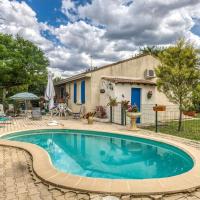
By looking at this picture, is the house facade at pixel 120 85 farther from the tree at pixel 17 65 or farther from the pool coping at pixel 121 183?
the pool coping at pixel 121 183

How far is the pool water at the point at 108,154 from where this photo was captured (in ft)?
20.8

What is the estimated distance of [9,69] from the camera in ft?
64.3

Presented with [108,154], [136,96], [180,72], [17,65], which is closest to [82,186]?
[108,154]

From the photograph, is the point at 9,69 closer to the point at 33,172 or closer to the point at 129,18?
the point at 129,18

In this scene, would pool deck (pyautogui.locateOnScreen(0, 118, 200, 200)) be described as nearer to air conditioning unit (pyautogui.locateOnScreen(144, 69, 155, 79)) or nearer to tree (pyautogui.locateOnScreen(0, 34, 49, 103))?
air conditioning unit (pyautogui.locateOnScreen(144, 69, 155, 79))

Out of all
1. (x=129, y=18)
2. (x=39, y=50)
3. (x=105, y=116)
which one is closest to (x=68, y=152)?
(x=105, y=116)

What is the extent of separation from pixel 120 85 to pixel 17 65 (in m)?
11.7

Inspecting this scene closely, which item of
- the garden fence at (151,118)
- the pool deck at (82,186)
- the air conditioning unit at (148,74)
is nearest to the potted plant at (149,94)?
the garden fence at (151,118)

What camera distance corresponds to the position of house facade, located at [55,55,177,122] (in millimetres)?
15031

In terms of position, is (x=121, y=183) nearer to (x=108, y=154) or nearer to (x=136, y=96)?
(x=108, y=154)

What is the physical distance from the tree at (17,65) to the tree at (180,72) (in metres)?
14.4

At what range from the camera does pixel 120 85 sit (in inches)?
580

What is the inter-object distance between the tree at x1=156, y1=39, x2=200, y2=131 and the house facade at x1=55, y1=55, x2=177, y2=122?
3397mm

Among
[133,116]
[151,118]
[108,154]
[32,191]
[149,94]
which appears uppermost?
[149,94]
